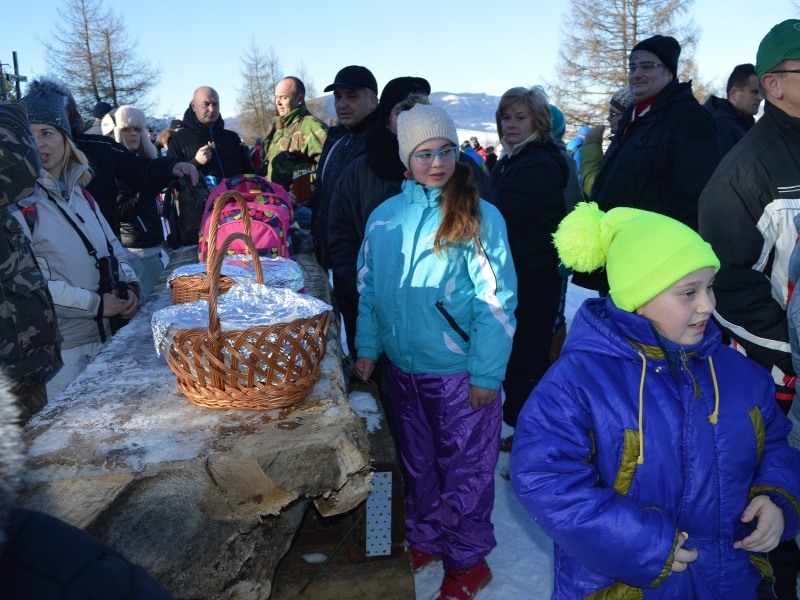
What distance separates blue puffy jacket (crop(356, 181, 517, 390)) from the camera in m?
2.40

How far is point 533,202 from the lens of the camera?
11.1 ft

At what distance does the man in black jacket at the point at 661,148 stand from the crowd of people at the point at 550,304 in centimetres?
1

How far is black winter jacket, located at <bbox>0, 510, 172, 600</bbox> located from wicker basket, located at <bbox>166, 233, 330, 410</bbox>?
923mm

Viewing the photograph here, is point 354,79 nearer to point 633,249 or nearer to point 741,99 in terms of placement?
point 633,249

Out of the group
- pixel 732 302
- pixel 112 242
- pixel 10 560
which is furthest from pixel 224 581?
pixel 112 242

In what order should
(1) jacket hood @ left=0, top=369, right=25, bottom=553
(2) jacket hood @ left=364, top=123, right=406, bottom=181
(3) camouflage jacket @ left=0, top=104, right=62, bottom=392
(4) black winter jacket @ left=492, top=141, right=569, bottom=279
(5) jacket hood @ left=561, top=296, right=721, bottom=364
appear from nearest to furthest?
(1) jacket hood @ left=0, top=369, right=25, bottom=553 → (5) jacket hood @ left=561, top=296, right=721, bottom=364 → (3) camouflage jacket @ left=0, top=104, right=62, bottom=392 → (2) jacket hood @ left=364, top=123, right=406, bottom=181 → (4) black winter jacket @ left=492, top=141, right=569, bottom=279

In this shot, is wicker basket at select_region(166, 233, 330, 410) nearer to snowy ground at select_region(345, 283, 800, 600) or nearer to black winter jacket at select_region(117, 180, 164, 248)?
snowy ground at select_region(345, 283, 800, 600)

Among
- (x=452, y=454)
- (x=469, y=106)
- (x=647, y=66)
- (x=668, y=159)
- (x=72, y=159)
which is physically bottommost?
(x=452, y=454)

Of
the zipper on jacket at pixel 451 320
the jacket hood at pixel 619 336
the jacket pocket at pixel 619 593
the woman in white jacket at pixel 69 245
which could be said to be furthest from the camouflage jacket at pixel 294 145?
the jacket pocket at pixel 619 593

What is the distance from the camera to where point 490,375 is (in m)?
2.39

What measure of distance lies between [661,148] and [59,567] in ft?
10.6

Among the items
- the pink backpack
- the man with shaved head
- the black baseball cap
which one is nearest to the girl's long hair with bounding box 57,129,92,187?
the pink backpack

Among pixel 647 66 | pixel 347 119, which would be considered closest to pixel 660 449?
pixel 647 66

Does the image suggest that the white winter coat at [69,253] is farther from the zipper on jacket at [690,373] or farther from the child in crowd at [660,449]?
the zipper on jacket at [690,373]
